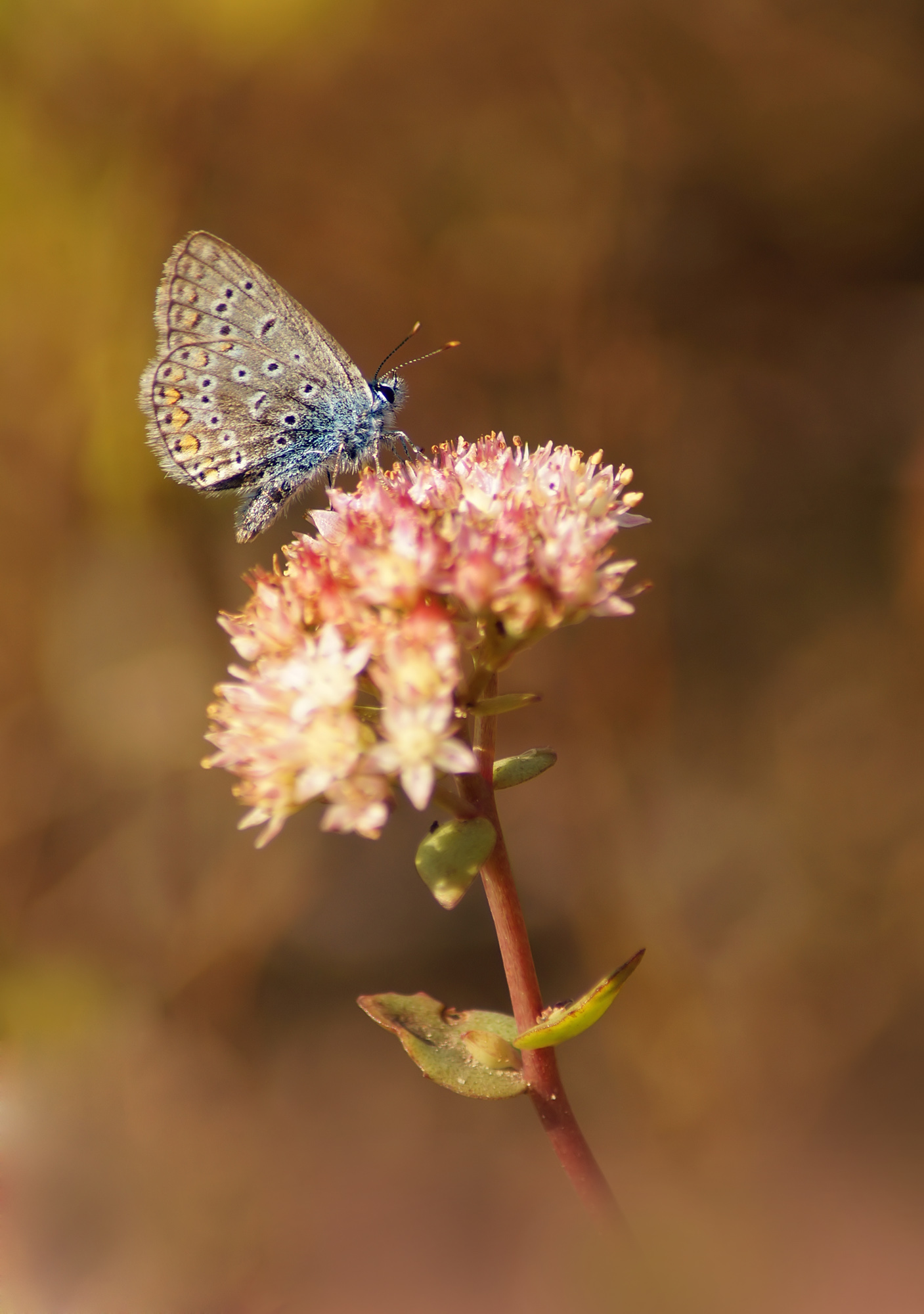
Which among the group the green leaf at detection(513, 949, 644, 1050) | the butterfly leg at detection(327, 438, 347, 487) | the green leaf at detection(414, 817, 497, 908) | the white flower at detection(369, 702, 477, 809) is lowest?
the green leaf at detection(513, 949, 644, 1050)

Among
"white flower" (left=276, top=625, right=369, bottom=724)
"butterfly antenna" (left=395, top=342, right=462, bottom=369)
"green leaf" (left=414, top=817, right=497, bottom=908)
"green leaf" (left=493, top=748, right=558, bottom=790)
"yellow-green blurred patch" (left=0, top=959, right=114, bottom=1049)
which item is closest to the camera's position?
"green leaf" (left=414, top=817, right=497, bottom=908)

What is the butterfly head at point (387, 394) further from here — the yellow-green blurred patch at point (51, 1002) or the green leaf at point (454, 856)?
the yellow-green blurred patch at point (51, 1002)

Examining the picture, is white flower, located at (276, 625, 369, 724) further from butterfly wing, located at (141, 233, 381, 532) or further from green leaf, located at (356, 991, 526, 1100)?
butterfly wing, located at (141, 233, 381, 532)

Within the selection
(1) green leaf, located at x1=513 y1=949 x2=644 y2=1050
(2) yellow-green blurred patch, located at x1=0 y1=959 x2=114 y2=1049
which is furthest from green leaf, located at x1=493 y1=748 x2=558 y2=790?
(2) yellow-green blurred patch, located at x1=0 y1=959 x2=114 y2=1049

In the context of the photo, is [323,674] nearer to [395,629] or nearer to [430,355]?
[395,629]

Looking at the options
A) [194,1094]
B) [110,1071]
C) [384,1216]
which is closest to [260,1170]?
[194,1094]

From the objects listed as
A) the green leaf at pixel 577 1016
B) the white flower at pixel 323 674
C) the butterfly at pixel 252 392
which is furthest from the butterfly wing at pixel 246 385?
the green leaf at pixel 577 1016
